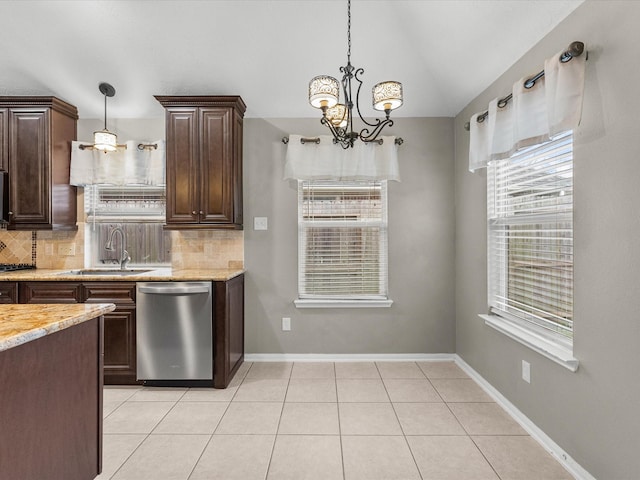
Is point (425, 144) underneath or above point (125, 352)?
above

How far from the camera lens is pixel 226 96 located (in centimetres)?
324

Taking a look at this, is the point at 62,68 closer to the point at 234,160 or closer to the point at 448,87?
→ the point at 234,160

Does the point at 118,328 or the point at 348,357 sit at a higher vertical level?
the point at 118,328

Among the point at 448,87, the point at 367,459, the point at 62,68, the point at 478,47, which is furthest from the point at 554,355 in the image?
the point at 62,68

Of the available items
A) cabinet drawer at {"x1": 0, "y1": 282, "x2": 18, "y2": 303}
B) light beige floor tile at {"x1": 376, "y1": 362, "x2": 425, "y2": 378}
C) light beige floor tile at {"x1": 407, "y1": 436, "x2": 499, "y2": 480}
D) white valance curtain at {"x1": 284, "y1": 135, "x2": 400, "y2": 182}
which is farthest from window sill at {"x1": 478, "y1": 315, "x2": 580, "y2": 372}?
cabinet drawer at {"x1": 0, "y1": 282, "x2": 18, "y2": 303}

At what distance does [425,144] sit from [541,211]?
1572 millimetres

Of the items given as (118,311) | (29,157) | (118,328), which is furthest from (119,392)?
(29,157)

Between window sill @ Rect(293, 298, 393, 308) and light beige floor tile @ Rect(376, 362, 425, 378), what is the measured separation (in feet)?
1.82

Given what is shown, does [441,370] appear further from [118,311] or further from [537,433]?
[118,311]

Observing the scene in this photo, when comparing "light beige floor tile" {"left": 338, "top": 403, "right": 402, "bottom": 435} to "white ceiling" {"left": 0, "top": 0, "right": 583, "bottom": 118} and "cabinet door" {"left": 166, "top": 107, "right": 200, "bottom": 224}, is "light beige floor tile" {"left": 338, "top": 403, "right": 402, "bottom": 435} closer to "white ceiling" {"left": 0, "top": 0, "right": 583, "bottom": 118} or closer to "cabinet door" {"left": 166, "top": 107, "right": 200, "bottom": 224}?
"cabinet door" {"left": 166, "top": 107, "right": 200, "bottom": 224}

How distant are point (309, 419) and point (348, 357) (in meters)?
1.21

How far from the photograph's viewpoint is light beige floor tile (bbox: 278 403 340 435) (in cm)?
235

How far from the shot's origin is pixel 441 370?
3.39 meters

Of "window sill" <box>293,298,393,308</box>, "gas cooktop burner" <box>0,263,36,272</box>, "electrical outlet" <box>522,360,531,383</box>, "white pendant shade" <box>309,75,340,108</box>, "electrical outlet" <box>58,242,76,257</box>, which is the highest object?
"white pendant shade" <box>309,75,340,108</box>
